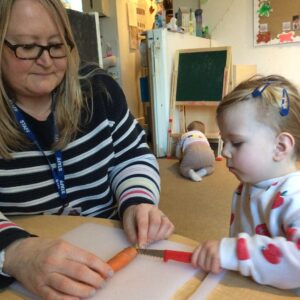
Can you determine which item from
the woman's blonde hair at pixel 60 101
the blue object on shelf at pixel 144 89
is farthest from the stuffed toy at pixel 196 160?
the woman's blonde hair at pixel 60 101

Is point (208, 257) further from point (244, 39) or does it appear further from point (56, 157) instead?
point (244, 39)

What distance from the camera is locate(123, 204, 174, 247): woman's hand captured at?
2.19 feet

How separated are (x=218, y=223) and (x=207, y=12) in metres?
3.11

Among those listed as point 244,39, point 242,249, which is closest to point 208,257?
point 242,249

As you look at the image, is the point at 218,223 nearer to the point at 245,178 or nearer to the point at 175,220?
the point at 175,220

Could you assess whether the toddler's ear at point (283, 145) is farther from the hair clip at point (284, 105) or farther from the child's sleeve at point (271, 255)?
the child's sleeve at point (271, 255)

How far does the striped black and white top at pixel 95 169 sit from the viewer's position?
32.6 inches

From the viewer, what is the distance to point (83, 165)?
0.90 m

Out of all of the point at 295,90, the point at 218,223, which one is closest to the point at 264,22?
the point at 218,223

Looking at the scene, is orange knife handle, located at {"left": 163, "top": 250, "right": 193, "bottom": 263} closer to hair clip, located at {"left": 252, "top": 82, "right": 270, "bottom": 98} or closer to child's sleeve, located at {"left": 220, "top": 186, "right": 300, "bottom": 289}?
child's sleeve, located at {"left": 220, "top": 186, "right": 300, "bottom": 289}

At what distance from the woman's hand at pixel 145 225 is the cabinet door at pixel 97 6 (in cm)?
321

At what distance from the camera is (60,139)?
856mm

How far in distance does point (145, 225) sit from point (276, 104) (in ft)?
1.18

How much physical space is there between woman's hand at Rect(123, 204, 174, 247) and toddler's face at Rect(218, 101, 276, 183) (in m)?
0.21
